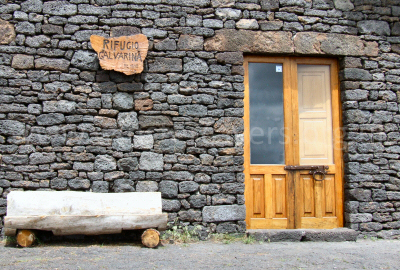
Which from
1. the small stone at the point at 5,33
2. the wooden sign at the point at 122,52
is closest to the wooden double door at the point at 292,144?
the wooden sign at the point at 122,52

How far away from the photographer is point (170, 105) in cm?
478

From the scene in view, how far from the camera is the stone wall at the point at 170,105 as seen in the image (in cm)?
461

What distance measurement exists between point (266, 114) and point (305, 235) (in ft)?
5.93

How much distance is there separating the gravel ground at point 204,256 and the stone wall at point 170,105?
54 cm

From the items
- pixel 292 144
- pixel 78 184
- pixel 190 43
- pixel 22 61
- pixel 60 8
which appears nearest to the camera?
pixel 78 184

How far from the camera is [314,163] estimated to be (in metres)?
5.13

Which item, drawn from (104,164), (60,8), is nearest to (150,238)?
(104,164)

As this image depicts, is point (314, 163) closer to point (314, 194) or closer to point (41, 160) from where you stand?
point (314, 194)

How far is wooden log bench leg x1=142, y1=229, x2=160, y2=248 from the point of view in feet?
13.5

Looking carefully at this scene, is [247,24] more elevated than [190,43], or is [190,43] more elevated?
[247,24]

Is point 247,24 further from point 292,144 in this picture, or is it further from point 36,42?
point 36,42

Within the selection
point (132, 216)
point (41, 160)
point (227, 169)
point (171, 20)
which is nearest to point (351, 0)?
point (171, 20)

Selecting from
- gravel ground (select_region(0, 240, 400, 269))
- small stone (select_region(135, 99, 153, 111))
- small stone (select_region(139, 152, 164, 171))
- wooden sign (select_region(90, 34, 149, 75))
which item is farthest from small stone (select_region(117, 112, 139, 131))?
gravel ground (select_region(0, 240, 400, 269))

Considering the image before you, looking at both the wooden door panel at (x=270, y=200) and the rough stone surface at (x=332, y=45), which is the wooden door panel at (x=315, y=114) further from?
the wooden door panel at (x=270, y=200)
